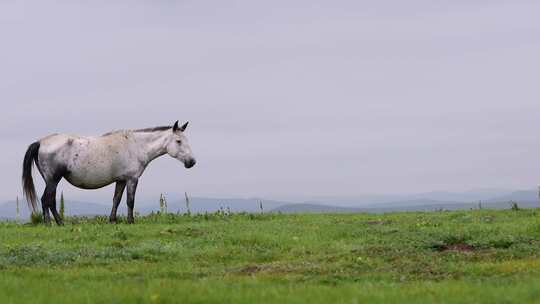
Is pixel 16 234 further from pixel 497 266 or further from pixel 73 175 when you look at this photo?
pixel 497 266

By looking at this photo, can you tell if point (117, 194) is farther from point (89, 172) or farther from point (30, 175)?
point (30, 175)

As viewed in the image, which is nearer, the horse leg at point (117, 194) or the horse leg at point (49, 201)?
the horse leg at point (49, 201)

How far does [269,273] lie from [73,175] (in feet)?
47.6

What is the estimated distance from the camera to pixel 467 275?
17.1m

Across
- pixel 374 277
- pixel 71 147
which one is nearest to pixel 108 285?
pixel 374 277

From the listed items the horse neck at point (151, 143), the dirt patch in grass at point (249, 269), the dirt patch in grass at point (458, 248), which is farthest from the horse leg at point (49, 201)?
the dirt patch in grass at point (458, 248)

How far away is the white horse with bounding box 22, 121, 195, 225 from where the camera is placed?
2919 centimetres

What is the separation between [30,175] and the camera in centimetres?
2922

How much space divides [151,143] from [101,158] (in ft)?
6.81

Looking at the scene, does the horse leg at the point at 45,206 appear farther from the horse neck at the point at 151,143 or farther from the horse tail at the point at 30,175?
the horse neck at the point at 151,143

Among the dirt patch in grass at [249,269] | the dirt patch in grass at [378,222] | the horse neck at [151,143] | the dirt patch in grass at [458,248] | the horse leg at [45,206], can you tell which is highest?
the horse neck at [151,143]

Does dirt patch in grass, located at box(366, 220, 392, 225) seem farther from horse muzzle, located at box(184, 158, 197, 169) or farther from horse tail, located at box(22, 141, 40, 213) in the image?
horse tail, located at box(22, 141, 40, 213)

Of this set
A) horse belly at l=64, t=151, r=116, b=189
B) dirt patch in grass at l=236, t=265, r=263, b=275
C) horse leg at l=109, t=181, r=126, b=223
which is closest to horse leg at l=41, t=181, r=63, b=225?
horse belly at l=64, t=151, r=116, b=189

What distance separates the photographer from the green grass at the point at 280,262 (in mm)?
14016
